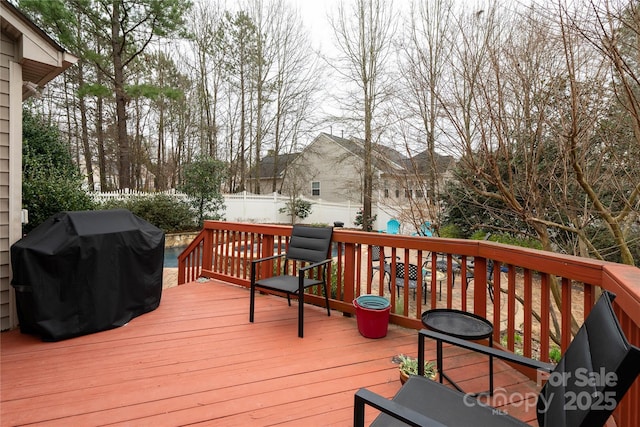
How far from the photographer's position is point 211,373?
84.8 inches

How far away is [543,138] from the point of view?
114 inches

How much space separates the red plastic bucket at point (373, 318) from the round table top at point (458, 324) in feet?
1.89

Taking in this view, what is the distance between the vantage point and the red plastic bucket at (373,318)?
2.64 metres

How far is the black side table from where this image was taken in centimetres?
177

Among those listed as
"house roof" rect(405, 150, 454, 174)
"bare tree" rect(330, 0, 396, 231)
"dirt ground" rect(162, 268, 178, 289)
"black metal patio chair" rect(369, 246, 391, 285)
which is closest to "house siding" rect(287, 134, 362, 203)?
"bare tree" rect(330, 0, 396, 231)

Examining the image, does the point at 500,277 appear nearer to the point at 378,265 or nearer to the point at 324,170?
the point at 378,265

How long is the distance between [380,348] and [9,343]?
119 inches

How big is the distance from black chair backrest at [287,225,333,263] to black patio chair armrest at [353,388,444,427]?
2114mm

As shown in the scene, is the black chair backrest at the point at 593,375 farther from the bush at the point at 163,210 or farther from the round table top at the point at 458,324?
the bush at the point at 163,210

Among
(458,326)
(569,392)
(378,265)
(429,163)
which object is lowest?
(378,265)

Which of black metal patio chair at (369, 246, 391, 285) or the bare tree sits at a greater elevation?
the bare tree

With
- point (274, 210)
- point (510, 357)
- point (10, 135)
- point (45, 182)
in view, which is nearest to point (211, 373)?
point (510, 357)

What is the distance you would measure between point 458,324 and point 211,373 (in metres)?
1.71

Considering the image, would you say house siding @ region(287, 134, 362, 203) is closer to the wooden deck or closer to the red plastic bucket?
the red plastic bucket
